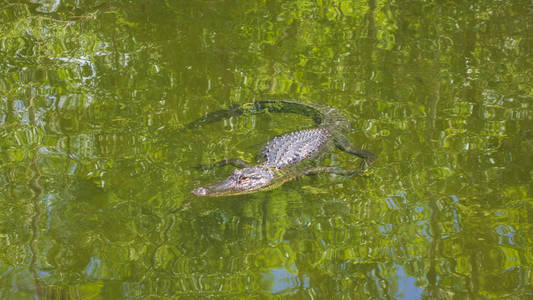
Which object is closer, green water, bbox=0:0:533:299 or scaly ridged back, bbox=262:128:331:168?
green water, bbox=0:0:533:299

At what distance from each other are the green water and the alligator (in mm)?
102

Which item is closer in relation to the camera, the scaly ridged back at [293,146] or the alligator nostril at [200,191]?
the alligator nostril at [200,191]

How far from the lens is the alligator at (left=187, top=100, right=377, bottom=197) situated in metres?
4.44

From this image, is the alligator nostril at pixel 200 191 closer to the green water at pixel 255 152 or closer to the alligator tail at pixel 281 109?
the green water at pixel 255 152

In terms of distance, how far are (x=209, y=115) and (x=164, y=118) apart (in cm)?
43

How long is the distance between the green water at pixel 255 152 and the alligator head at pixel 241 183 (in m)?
0.10

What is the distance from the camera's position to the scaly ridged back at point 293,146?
16.2 ft

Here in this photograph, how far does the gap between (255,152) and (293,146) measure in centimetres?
35

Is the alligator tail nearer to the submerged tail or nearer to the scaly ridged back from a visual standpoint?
the submerged tail

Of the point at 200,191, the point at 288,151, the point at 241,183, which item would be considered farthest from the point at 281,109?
the point at 200,191

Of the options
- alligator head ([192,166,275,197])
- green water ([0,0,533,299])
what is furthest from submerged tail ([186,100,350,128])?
alligator head ([192,166,275,197])

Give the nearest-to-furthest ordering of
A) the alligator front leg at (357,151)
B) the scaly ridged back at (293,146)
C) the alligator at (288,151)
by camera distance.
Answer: the alligator at (288,151)
the alligator front leg at (357,151)
the scaly ridged back at (293,146)

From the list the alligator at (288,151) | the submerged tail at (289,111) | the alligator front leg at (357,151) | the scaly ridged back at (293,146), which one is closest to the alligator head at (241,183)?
the alligator at (288,151)

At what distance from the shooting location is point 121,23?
25.8ft
